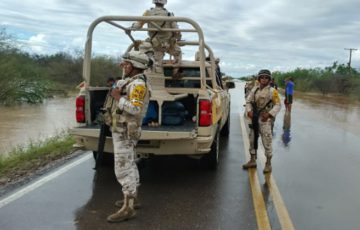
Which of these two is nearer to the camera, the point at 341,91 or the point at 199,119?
the point at 199,119

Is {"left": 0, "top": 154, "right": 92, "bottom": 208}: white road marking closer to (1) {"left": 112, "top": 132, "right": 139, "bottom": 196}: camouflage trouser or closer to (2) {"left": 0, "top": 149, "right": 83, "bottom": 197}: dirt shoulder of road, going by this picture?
(2) {"left": 0, "top": 149, "right": 83, "bottom": 197}: dirt shoulder of road

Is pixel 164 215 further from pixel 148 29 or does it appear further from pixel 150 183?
pixel 148 29

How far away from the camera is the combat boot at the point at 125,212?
4.71 meters

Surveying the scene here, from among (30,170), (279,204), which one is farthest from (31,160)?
(279,204)

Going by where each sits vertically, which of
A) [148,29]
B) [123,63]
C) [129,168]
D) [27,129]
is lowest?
[27,129]

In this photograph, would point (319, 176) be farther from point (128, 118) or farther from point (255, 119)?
point (128, 118)

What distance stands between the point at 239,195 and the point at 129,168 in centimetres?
175

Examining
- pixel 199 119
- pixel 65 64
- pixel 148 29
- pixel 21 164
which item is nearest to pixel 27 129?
pixel 21 164

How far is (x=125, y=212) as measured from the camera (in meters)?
4.77

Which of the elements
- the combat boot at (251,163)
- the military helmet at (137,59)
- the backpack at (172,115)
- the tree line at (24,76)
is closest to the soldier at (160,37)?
the backpack at (172,115)

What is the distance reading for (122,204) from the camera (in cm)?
521

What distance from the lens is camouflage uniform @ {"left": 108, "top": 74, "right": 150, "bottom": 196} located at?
462 centimetres

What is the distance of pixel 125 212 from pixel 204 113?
1.84 metres

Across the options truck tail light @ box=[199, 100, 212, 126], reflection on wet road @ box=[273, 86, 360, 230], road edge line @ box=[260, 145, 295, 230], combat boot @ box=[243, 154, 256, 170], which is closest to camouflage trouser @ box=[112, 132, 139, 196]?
truck tail light @ box=[199, 100, 212, 126]
